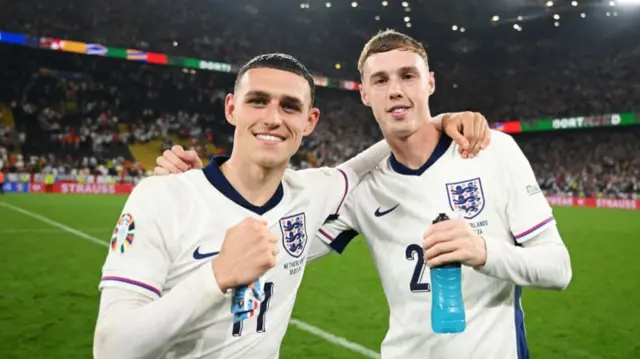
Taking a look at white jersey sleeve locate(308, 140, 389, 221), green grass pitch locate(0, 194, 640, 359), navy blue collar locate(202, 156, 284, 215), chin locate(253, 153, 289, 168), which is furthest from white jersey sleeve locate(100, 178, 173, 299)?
green grass pitch locate(0, 194, 640, 359)

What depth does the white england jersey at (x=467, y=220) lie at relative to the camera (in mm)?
2598

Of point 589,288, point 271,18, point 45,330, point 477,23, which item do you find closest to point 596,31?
point 477,23

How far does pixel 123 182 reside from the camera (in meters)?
27.2

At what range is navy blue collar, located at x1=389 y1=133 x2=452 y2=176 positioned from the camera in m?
2.83

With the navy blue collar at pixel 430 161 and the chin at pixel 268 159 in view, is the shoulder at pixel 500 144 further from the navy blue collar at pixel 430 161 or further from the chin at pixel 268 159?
the chin at pixel 268 159

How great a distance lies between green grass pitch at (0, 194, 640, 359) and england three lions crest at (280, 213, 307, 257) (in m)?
2.61

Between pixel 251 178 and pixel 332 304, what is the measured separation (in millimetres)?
4632

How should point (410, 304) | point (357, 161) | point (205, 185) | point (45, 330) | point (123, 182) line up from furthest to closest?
point (123, 182) → point (45, 330) → point (357, 161) → point (410, 304) → point (205, 185)

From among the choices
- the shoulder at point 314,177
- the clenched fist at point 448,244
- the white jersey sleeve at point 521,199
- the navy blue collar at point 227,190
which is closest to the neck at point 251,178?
the navy blue collar at point 227,190

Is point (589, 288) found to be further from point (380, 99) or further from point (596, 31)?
point (596, 31)

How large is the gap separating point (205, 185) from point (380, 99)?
0.97 meters

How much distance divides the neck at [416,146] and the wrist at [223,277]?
136 centimetres

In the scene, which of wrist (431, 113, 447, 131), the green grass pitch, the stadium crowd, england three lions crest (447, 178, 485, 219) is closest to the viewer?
england three lions crest (447, 178, 485, 219)

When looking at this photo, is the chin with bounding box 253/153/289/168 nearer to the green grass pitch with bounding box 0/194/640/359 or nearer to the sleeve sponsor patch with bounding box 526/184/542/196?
the sleeve sponsor patch with bounding box 526/184/542/196
